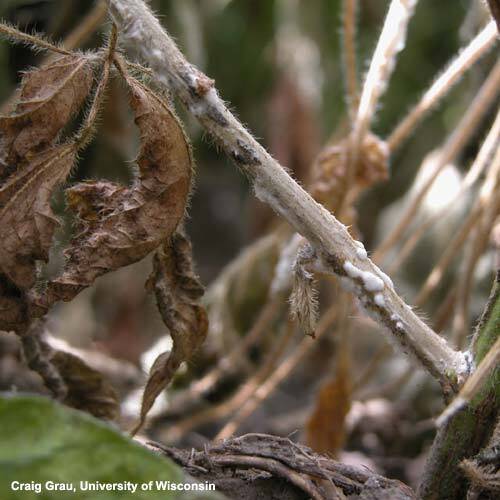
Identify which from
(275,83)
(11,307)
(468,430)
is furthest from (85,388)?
(275,83)

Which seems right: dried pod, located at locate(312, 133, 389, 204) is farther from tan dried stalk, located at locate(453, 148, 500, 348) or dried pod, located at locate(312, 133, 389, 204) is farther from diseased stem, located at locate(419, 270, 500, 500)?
diseased stem, located at locate(419, 270, 500, 500)

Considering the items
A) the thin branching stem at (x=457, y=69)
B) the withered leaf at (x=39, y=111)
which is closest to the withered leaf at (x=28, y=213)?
the withered leaf at (x=39, y=111)

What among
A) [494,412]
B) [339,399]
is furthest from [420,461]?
[494,412]

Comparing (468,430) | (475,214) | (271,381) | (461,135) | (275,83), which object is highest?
(275,83)

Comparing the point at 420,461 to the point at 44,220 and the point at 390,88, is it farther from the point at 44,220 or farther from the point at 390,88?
the point at 390,88

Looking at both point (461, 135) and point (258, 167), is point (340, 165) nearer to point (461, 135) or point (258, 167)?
point (461, 135)

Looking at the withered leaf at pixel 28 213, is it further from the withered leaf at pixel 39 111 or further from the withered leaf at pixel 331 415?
the withered leaf at pixel 331 415
